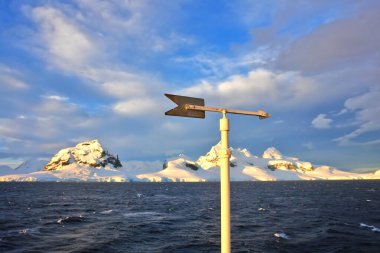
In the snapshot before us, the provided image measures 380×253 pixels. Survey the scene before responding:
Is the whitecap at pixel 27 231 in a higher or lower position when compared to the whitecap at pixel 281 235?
lower

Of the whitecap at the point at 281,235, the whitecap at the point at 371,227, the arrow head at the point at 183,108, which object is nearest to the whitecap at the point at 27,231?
the whitecap at the point at 281,235

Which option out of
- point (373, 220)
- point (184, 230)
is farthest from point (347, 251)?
point (373, 220)

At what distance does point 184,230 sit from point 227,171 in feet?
155

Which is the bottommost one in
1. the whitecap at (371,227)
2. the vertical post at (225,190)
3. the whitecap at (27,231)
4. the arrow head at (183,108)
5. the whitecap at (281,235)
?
the whitecap at (27,231)

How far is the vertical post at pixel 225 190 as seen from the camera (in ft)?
22.0

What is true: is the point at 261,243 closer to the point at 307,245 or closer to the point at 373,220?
the point at 307,245

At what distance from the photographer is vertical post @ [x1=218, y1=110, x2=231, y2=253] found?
6695mm

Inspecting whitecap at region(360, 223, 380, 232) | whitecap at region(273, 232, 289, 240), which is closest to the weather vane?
whitecap at region(273, 232, 289, 240)

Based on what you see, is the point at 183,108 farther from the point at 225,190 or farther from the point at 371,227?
the point at 371,227

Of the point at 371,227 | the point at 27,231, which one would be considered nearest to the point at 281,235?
the point at 371,227

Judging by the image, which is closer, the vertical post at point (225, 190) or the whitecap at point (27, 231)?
the vertical post at point (225, 190)

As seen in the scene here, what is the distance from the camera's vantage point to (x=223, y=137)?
23.4 ft

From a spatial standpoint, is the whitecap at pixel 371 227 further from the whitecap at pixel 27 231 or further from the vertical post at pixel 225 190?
the vertical post at pixel 225 190

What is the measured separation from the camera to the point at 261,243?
41.2m
